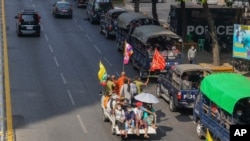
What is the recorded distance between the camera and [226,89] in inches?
935

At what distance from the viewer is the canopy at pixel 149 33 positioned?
38.6 m

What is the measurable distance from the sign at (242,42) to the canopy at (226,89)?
1365cm

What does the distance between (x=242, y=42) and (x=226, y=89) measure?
15.8m

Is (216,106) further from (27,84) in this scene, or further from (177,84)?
(27,84)

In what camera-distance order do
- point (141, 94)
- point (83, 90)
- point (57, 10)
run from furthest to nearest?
point (57, 10) → point (83, 90) → point (141, 94)

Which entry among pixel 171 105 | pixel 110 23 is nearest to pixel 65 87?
pixel 171 105

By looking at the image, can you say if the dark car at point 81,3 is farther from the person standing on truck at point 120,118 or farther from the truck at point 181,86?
the person standing on truck at point 120,118

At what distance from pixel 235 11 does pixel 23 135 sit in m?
28.3

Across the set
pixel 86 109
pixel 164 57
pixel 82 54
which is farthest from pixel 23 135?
pixel 82 54

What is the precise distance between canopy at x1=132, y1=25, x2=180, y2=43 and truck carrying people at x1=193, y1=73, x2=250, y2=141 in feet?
40.6

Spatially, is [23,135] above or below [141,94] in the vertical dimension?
below

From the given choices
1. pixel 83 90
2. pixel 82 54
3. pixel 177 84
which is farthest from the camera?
pixel 82 54

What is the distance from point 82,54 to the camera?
45031 mm

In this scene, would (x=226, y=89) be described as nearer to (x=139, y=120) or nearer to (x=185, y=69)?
(x=139, y=120)
